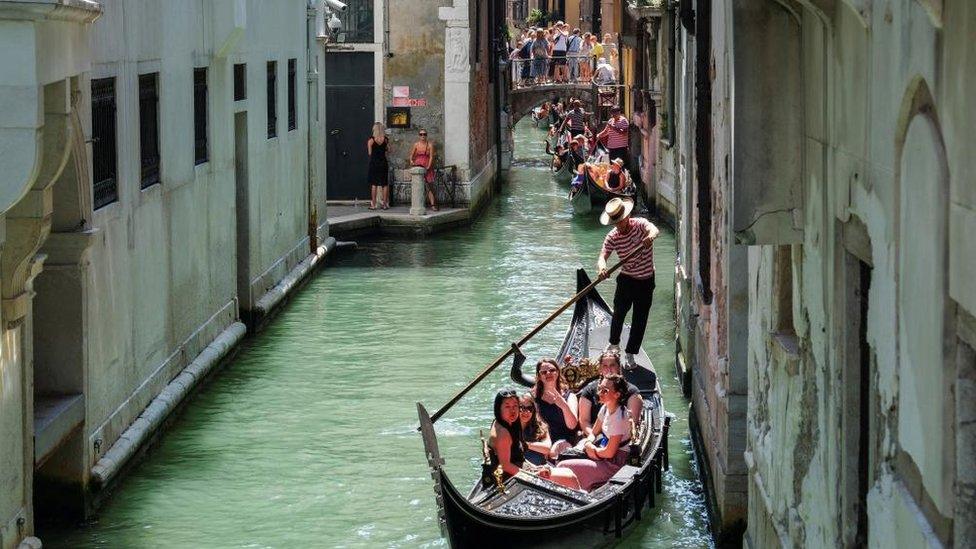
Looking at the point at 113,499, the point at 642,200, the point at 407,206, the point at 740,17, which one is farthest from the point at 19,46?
the point at 642,200

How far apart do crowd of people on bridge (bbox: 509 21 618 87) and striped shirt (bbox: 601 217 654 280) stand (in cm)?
1923

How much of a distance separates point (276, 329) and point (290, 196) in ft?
6.45

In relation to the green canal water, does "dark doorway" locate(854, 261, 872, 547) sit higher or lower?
higher

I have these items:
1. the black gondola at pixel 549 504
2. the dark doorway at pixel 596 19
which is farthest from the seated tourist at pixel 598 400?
the dark doorway at pixel 596 19

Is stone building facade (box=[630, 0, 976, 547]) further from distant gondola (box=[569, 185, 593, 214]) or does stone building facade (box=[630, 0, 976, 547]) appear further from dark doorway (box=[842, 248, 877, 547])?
distant gondola (box=[569, 185, 593, 214])

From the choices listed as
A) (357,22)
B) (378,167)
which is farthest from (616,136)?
(378,167)

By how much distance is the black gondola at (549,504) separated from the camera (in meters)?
6.98

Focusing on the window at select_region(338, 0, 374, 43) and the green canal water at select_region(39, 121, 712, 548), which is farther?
the window at select_region(338, 0, 374, 43)

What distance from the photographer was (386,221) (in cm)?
1931

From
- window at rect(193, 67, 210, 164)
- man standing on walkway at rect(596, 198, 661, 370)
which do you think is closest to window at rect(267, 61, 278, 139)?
window at rect(193, 67, 210, 164)

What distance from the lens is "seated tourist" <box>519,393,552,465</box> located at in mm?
8094

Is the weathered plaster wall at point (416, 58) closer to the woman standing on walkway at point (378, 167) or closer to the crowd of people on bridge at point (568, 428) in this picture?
the woman standing on walkway at point (378, 167)

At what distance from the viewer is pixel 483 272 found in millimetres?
16828

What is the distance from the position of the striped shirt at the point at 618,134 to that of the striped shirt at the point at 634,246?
1452 cm
